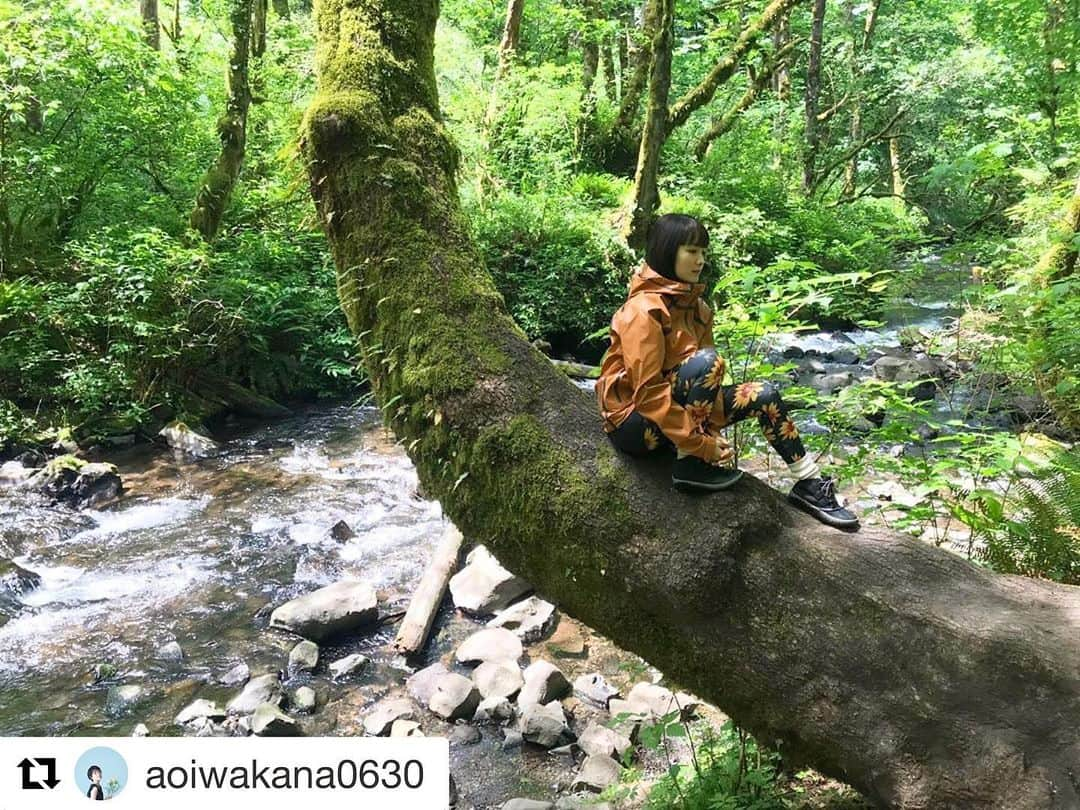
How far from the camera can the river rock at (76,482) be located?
834cm

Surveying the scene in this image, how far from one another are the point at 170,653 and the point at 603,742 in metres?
3.49

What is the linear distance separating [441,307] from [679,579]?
1419 millimetres

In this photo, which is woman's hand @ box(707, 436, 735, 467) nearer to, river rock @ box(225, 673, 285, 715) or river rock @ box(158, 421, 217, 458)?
river rock @ box(225, 673, 285, 715)

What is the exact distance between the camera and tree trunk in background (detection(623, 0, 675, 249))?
11945 millimetres

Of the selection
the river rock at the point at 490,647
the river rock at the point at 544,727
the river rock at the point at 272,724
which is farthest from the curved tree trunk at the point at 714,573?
the river rock at the point at 490,647

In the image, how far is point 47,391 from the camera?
32.2ft

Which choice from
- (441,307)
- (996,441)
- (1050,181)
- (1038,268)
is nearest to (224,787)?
(441,307)

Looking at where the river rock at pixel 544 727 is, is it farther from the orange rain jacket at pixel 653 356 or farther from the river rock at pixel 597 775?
the orange rain jacket at pixel 653 356

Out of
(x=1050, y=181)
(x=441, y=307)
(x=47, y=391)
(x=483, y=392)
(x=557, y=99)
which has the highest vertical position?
(x=557, y=99)

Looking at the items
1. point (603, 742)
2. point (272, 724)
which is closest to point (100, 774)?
point (272, 724)

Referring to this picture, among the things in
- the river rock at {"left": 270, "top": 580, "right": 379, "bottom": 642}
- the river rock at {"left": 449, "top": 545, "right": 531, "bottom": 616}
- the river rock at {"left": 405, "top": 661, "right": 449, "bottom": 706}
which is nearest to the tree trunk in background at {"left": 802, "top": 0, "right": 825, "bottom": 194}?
the river rock at {"left": 449, "top": 545, "right": 531, "bottom": 616}

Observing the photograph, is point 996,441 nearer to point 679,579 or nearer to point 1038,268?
point 679,579

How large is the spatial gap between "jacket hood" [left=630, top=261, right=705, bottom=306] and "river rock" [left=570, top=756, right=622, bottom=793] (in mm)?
2768

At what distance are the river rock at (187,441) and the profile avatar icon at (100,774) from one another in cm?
758
